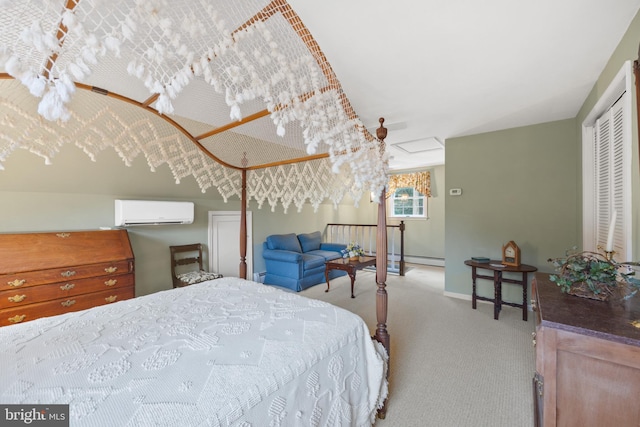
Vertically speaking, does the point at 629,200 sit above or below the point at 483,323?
above

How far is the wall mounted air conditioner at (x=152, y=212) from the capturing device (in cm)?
286

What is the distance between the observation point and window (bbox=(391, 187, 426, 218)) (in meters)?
6.66

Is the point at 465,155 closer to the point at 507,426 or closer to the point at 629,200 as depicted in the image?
the point at 629,200

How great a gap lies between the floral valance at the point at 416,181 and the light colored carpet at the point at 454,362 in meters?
3.17

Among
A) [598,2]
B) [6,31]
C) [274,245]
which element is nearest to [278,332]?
[6,31]

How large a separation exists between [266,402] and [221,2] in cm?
172

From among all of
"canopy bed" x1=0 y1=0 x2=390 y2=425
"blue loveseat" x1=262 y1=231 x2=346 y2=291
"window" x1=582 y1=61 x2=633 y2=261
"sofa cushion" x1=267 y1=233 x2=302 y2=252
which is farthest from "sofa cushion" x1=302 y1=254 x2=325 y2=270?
"window" x1=582 y1=61 x2=633 y2=261

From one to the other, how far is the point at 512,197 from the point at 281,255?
347cm

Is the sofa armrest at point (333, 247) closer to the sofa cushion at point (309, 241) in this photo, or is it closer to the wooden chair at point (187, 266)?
the sofa cushion at point (309, 241)

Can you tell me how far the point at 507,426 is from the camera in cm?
155

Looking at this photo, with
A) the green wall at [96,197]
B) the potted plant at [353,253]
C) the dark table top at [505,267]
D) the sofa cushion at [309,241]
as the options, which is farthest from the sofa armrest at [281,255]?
the dark table top at [505,267]

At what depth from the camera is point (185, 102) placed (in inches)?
70.7

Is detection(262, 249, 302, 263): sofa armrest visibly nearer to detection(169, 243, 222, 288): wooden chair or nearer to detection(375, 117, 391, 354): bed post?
detection(169, 243, 222, 288): wooden chair

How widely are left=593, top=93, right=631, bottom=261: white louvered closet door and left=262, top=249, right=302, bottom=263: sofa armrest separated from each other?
11.2 feet
